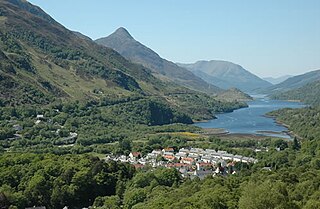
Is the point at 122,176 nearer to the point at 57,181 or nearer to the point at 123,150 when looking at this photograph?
the point at 57,181

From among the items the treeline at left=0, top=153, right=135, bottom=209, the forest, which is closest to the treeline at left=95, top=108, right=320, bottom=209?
the forest

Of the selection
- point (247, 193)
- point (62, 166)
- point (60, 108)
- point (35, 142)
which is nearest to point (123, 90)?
point (60, 108)

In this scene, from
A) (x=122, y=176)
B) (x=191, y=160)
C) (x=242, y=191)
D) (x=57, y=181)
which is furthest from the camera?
(x=191, y=160)

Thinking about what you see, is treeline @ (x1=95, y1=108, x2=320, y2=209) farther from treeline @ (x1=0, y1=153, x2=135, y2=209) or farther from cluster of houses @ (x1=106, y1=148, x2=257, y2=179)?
cluster of houses @ (x1=106, y1=148, x2=257, y2=179)

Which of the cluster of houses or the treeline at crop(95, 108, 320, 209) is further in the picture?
the cluster of houses

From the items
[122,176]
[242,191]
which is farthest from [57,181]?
[242,191]

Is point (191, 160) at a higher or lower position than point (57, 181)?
higher

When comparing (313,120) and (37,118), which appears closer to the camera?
(37,118)

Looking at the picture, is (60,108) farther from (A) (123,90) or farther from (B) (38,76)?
(A) (123,90)
